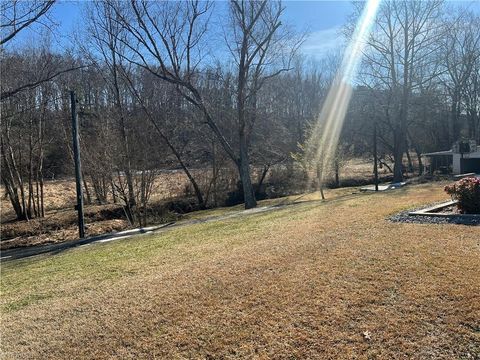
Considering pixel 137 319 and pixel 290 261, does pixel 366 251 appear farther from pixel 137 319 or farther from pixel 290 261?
pixel 137 319

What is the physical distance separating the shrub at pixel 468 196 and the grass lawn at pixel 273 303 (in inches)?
59.1

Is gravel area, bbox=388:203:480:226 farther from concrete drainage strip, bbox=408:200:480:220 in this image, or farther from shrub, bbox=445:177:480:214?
shrub, bbox=445:177:480:214

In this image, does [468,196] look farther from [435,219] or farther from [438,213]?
[435,219]

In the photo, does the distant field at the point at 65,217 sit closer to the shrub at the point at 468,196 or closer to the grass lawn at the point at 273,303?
the grass lawn at the point at 273,303

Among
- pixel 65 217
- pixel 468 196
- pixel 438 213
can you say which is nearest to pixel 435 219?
pixel 438 213

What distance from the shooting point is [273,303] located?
4270 millimetres

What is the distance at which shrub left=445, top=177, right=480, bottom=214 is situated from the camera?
26.7 ft

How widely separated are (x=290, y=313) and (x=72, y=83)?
960 inches

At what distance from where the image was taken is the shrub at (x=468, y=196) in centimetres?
814

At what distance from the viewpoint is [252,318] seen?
3992mm

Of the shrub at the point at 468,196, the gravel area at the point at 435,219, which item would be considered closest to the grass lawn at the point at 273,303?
the gravel area at the point at 435,219

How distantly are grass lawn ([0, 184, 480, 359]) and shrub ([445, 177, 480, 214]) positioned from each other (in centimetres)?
150

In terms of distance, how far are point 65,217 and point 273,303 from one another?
17.3 m

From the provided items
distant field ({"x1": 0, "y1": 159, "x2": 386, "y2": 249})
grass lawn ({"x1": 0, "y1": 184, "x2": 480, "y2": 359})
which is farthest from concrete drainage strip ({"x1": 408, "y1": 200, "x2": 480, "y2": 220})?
distant field ({"x1": 0, "y1": 159, "x2": 386, "y2": 249})
